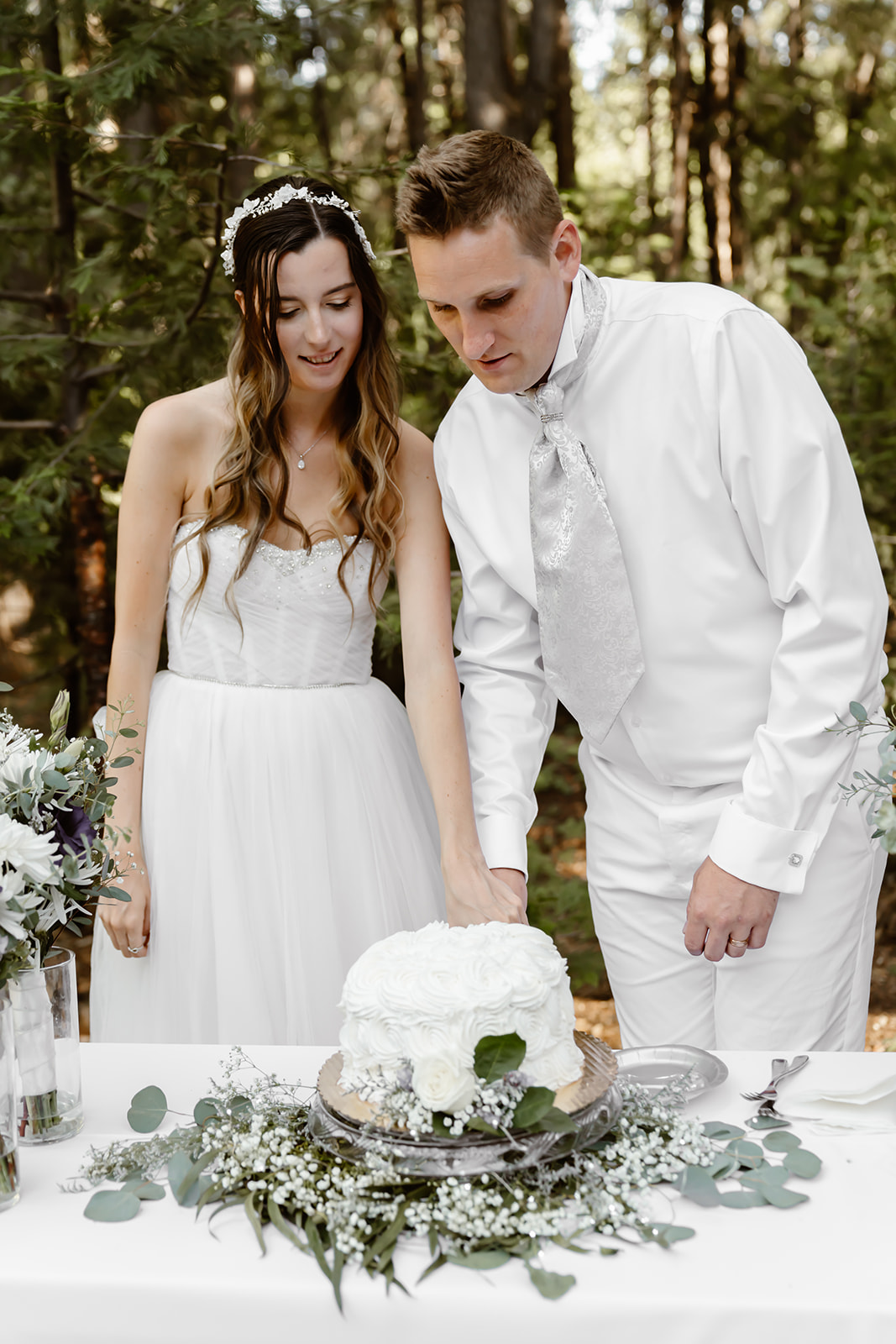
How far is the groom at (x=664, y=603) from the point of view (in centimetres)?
203

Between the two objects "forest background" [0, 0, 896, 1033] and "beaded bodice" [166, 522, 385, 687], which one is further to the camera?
"forest background" [0, 0, 896, 1033]

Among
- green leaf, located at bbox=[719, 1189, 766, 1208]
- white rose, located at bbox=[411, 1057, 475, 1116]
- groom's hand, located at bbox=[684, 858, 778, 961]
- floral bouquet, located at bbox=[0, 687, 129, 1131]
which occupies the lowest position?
green leaf, located at bbox=[719, 1189, 766, 1208]

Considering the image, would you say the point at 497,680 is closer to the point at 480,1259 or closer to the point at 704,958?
the point at 704,958

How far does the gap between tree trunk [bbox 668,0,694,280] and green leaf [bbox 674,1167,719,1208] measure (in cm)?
682

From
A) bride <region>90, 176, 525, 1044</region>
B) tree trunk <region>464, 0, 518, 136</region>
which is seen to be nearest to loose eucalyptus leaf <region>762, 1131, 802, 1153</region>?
bride <region>90, 176, 525, 1044</region>

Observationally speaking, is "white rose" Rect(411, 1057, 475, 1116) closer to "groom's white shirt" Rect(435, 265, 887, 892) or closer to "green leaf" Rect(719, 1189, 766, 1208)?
"green leaf" Rect(719, 1189, 766, 1208)

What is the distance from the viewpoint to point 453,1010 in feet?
4.36

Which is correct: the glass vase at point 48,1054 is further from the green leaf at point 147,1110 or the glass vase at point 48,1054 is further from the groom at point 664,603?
the groom at point 664,603

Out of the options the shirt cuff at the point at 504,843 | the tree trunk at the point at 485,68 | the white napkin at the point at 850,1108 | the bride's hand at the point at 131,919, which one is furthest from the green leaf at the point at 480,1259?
the tree trunk at the point at 485,68

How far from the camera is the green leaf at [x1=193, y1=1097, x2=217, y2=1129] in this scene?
5.04ft

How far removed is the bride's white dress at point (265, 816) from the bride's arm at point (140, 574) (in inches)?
2.5

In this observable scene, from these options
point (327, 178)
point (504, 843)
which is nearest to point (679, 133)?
point (327, 178)

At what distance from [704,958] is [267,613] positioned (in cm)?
116

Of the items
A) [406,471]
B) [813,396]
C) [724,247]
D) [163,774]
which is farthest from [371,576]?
[724,247]
